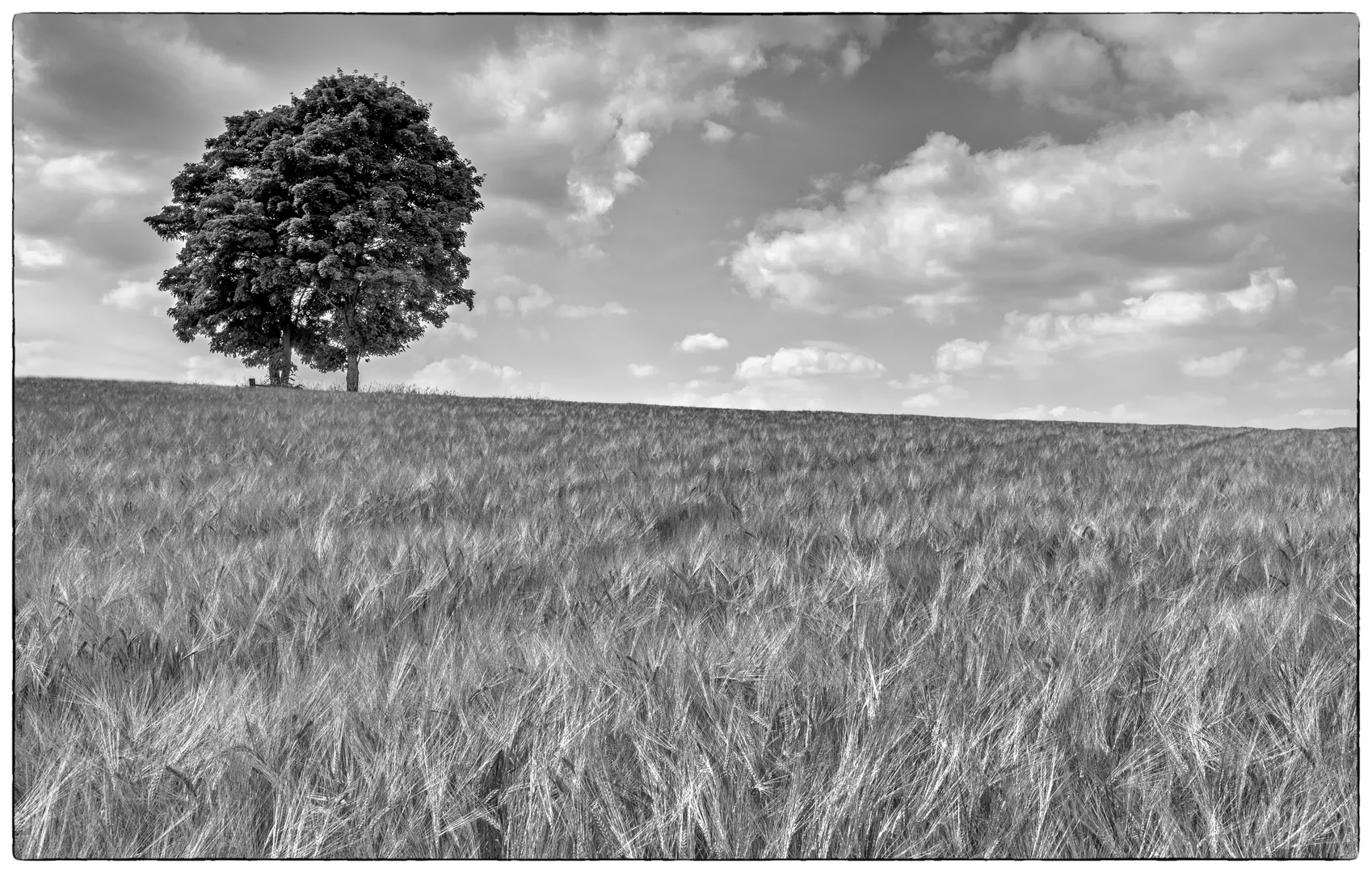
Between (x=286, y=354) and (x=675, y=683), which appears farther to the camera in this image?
(x=286, y=354)

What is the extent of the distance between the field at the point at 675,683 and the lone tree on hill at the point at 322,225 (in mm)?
24530

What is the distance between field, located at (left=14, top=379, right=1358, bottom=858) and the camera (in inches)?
43.3

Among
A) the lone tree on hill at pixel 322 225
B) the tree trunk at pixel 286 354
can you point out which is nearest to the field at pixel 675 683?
the lone tree on hill at pixel 322 225

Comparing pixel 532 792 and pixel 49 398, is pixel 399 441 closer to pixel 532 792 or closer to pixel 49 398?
pixel 49 398

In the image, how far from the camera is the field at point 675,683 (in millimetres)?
1100

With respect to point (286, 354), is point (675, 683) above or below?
below

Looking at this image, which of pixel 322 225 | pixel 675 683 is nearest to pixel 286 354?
pixel 322 225

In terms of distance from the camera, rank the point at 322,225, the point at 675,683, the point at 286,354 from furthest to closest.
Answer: the point at 286,354 < the point at 322,225 < the point at 675,683

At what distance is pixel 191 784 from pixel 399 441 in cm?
615

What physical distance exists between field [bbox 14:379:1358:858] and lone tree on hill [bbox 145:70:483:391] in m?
24.5

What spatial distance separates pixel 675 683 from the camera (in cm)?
144

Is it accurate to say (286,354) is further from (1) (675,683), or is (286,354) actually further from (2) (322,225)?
(1) (675,683)

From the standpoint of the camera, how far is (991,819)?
1104 mm

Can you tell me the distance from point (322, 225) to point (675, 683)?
2821 centimetres
